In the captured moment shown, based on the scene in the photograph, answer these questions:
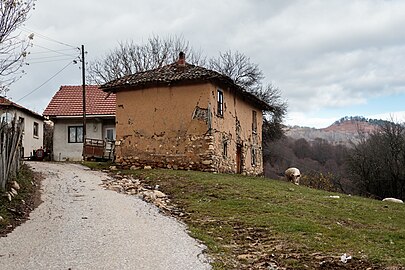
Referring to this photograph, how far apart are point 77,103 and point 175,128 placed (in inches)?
608

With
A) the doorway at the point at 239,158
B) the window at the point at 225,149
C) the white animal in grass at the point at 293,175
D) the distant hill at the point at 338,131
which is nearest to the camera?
the window at the point at 225,149

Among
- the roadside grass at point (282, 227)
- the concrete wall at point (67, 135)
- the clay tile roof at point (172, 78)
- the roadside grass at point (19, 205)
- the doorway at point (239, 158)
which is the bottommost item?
the roadside grass at point (282, 227)

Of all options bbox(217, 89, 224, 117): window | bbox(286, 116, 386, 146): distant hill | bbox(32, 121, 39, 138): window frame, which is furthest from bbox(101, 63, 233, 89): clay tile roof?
bbox(286, 116, 386, 146): distant hill

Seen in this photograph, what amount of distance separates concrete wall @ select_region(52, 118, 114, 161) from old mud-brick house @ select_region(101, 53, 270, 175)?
1089 cm

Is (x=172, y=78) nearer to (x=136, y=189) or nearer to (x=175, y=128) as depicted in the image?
(x=175, y=128)

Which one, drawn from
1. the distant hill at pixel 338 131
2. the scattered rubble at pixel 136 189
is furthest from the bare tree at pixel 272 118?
the scattered rubble at pixel 136 189

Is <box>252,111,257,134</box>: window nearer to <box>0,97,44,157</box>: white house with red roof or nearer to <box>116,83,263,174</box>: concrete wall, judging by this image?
<box>116,83,263,174</box>: concrete wall

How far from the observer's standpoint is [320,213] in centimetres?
1205

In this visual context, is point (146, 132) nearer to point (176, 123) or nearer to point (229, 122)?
point (176, 123)

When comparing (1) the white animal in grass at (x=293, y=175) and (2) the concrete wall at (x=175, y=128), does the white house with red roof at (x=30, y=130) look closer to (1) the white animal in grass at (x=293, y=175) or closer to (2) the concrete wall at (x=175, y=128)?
(2) the concrete wall at (x=175, y=128)

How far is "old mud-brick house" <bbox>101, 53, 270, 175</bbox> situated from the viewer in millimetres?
21594

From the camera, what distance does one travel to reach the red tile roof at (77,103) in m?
34.0

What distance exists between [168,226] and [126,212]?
1.73 m

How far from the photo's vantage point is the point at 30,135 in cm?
3506
